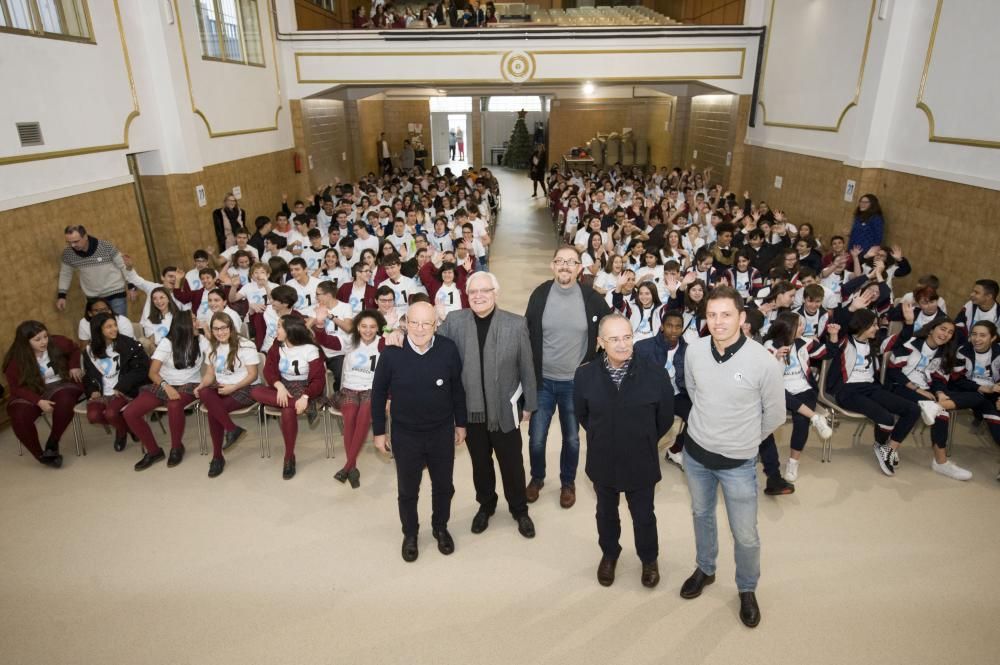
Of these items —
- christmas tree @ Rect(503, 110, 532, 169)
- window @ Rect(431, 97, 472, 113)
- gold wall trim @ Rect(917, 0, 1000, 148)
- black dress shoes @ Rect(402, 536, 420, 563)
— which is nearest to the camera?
black dress shoes @ Rect(402, 536, 420, 563)

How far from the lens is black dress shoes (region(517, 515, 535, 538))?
154 inches

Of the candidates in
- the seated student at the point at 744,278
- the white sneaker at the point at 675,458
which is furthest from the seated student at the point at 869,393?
the seated student at the point at 744,278

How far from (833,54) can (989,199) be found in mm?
4043

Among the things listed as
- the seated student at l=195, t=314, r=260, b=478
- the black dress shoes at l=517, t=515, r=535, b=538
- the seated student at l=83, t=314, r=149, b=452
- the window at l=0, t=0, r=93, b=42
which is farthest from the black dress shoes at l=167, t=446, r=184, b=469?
the window at l=0, t=0, r=93, b=42

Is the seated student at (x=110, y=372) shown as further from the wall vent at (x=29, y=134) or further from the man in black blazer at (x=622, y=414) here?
the man in black blazer at (x=622, y=414)

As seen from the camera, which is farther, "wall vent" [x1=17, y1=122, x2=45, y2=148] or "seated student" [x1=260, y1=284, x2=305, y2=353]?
"wall vent" [x1=17, y1=122, x2=45, y2=148]

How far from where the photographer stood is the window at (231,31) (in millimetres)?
9227

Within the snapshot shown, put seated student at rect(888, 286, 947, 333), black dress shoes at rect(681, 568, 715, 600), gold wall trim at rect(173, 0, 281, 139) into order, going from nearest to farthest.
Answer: black dress shoes at rect(681, 568, 715, 600)
seated student at rect(888, 286, 947, 333)
gold wall trim at rect(173, 0, 281, 139)

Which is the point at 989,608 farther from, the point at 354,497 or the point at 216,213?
the point at 216,213

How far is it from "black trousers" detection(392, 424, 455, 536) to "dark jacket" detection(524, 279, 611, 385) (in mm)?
799

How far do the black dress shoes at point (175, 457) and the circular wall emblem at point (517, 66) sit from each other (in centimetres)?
989

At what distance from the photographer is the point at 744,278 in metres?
6.44

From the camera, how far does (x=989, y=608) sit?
130 inches

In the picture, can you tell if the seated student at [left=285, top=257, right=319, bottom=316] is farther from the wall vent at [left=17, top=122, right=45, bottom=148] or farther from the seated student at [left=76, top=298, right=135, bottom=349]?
the wall vent at [left=17, top=122, right=45, bottom=148]
